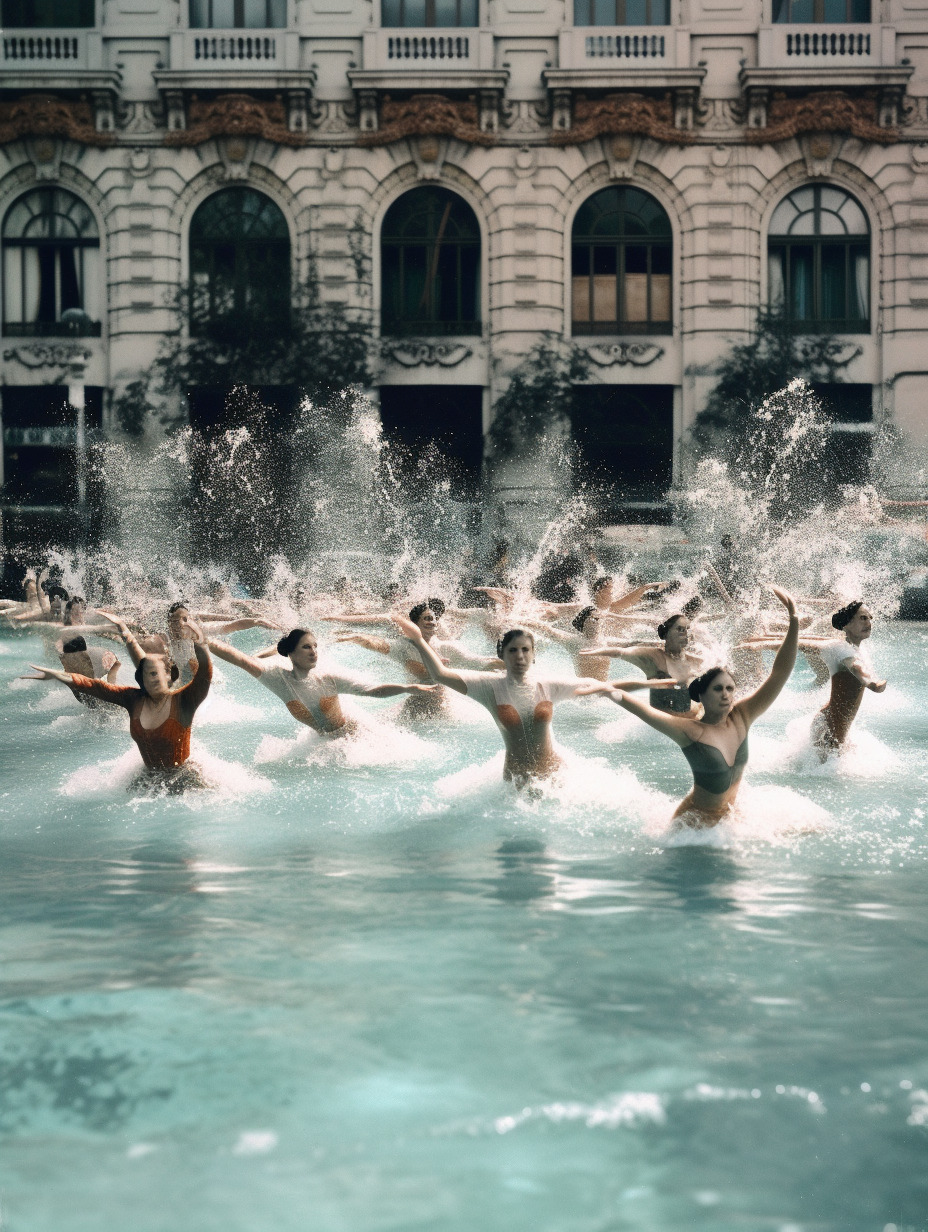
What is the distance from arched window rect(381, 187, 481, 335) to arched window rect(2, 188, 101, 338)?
6.52m

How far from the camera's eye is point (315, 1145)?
4996mm

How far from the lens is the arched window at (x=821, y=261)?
30703 millimetres

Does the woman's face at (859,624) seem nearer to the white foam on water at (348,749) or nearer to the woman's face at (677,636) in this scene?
the woman's face at (677,636)

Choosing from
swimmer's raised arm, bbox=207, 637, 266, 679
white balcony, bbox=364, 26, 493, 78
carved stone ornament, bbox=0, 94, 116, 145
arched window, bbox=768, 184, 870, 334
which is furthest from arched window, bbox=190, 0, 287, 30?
swimmer's raised arm, bbox=207, 637, 266, 679

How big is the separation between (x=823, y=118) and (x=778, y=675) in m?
24.9

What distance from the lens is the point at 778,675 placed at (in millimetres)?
8297

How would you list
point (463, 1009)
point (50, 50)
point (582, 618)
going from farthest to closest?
point (50, 50)
point (582, 618)
point (463, 1009)

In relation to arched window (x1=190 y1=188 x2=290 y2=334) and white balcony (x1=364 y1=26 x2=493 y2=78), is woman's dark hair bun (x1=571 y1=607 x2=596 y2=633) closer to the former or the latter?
arched window (x1=190 y1=188 x2=290 y2=334)

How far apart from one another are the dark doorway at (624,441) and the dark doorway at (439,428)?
88.6 inches

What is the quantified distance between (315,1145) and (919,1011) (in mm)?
2722

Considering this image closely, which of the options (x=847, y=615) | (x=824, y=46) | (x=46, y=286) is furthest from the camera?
(x=46, y=286)

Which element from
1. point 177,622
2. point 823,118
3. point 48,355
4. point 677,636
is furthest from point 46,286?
point 677,636

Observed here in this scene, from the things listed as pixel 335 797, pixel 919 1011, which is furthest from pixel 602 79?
pixel 919 1011

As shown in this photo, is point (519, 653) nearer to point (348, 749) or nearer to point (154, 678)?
point (154, 678)
